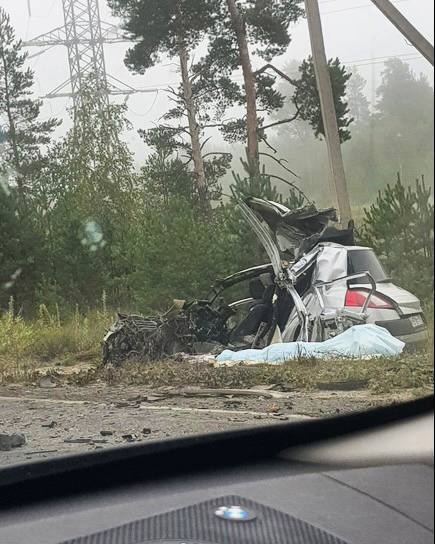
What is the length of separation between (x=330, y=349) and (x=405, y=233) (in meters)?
0.32

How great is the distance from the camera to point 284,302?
1.88 m

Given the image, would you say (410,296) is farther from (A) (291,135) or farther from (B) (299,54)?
(B) (299,54)

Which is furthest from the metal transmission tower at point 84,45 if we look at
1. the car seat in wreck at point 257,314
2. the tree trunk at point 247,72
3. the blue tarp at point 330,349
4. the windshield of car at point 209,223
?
the blue tarp at point 330,349

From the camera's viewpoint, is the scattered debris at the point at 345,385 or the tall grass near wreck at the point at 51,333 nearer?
the tall grass near wreck at the point at 51,333

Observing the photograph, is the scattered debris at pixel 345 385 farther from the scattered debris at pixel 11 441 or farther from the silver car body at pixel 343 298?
the scattered debris at pixel 11 441

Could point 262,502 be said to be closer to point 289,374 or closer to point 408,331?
point 289,374

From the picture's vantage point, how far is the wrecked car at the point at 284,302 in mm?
1836

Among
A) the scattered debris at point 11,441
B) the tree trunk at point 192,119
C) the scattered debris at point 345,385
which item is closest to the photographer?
the scattered debris at point 11,441

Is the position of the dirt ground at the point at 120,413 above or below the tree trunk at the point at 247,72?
below

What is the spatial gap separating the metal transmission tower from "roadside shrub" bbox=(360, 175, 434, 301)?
576 millimetres

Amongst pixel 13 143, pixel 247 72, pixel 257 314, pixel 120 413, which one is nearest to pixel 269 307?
pixel 257 314

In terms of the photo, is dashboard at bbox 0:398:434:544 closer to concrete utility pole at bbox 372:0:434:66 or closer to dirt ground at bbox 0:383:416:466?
dirt ground at bbox 0:383:416:466

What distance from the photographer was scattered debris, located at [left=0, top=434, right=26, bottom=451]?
168cm

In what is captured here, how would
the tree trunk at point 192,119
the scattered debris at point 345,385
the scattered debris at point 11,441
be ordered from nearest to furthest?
the scattered debris at point 11,441, the tree trunk at point 192,119, the scattered debris at point 345,385
